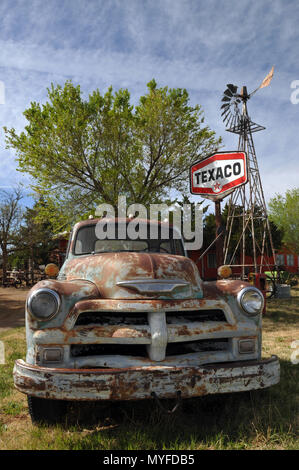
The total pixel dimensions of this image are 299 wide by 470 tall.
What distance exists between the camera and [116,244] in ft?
14.5

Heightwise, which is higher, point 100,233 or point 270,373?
point 100,233

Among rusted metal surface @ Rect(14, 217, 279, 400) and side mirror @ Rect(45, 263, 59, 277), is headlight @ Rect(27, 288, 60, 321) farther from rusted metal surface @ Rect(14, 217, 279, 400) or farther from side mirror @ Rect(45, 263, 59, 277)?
side mirror @ Rect(45, 263, 59, 277)

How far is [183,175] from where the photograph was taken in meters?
15.2

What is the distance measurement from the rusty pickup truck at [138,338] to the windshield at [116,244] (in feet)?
3.43

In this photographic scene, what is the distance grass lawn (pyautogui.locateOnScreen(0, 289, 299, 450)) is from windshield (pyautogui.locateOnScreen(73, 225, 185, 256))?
1.70 meters

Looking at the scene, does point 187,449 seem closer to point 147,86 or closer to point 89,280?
point 89,280

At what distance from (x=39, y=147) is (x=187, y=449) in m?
13.3

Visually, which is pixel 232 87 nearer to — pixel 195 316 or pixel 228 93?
pixel 228 93

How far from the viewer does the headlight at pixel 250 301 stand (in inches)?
120

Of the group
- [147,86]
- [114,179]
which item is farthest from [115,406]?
[147,86]

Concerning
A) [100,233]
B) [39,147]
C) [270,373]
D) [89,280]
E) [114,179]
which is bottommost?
[270,373]

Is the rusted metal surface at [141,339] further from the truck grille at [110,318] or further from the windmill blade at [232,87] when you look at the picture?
the windmill blade at [232,87]

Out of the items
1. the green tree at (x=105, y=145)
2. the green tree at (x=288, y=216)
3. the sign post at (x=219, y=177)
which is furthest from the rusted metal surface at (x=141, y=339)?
the green tree at (x=288, y=216)

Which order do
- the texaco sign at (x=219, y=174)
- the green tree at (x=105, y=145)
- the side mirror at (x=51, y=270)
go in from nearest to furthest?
1. the side mirror at (x=51, y=270)
2. the texaco sign at (x=219, y=174)
3. the green tree at (x=105, y=145)
